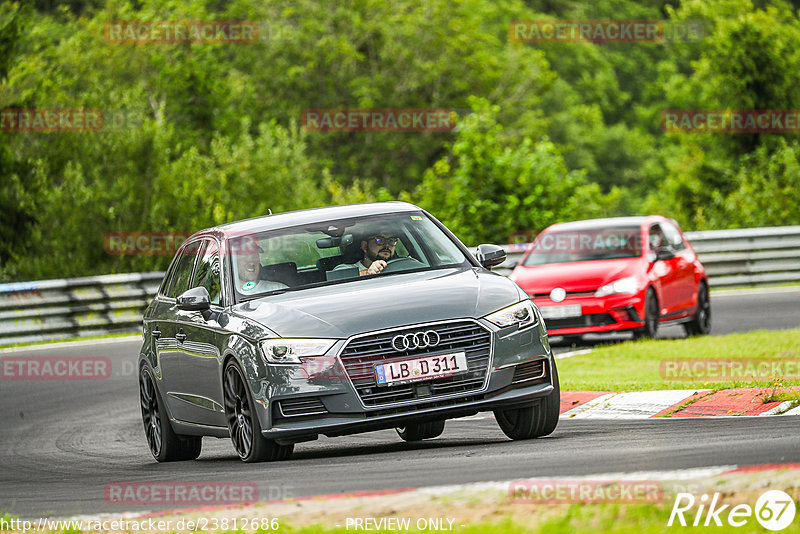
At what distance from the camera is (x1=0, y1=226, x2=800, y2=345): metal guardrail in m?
23.9

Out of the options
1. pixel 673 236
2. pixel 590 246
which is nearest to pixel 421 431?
pixel 590 246

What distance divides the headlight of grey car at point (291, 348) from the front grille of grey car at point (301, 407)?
0.81ft

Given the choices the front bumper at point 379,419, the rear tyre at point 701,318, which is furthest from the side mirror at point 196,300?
the rear tyre at point 701,318

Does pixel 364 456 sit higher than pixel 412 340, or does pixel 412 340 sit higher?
pixel 412 340

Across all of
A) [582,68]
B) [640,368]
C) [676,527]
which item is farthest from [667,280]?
[582,68]

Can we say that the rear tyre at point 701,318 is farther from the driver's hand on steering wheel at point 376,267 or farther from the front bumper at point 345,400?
the front bumper at point 345,400

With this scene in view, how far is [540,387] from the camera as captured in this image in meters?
9.45

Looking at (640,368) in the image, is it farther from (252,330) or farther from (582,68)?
(582,68)

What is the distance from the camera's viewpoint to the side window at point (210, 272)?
10.5m

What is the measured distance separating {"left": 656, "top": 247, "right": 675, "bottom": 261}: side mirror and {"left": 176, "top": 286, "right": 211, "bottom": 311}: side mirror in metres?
10.2

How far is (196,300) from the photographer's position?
402 inches

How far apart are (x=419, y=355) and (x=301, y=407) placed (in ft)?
2.56

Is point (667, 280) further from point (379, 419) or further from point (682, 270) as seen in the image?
point (379, 419)

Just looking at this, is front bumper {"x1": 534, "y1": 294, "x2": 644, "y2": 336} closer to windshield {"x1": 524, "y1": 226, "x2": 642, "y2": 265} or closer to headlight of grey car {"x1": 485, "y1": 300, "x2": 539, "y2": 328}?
windshield {"x1": 524, "y1": 226, "x2": 642, "y2": 265}
